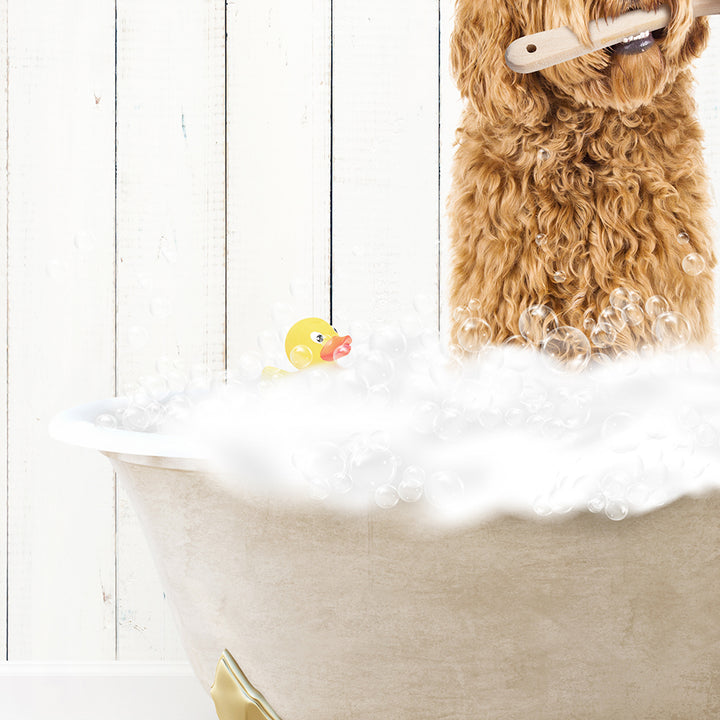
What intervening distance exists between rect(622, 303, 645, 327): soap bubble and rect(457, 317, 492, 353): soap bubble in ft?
0.56

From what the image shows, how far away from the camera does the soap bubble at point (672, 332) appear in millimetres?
896

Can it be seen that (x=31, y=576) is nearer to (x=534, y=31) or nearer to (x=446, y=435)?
(x=446, y=435)

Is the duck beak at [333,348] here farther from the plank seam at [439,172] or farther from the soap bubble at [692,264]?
the soap bubble at [692,264]

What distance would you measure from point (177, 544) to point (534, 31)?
0.71 meters

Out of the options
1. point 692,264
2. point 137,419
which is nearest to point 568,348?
point 692,264

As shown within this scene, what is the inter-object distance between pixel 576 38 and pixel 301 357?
529 mm

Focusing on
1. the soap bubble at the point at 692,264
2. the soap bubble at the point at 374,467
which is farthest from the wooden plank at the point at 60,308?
the soap bubble at the point at 692,264

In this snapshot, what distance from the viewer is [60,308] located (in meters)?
1.29

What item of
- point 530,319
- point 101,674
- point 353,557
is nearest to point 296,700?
point 353,557

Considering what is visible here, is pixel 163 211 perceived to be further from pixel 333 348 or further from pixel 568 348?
pixel 568 348

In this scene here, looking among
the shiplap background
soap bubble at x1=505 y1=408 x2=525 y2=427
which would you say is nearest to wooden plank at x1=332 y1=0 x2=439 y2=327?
the shiplap background

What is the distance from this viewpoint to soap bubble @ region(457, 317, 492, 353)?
95 cm

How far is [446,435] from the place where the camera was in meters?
0.63

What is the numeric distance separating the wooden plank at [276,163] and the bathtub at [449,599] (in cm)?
62
